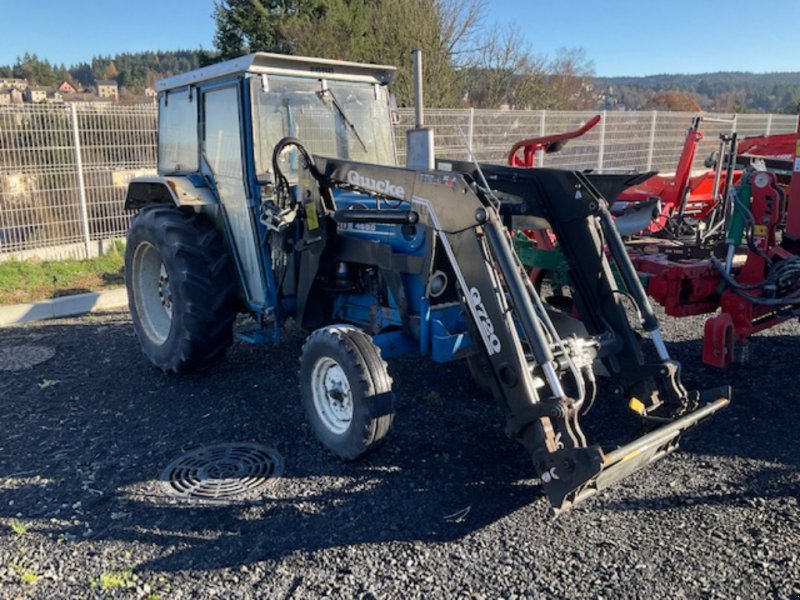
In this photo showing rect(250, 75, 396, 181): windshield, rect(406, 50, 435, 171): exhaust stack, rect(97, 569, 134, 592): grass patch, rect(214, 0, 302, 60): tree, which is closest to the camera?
rect(97, 569, 134, 592): grass patch

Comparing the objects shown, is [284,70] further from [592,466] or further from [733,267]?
[733,267]

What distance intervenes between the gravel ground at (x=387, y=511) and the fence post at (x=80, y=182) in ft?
14.5

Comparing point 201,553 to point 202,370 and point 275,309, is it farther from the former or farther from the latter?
point 202,370

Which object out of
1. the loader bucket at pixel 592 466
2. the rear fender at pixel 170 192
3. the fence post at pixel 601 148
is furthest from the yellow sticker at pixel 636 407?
the fence post at pixel 601 148

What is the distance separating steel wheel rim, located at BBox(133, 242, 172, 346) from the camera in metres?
5.84

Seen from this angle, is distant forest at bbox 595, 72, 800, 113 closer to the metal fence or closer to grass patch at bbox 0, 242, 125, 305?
the metal fence

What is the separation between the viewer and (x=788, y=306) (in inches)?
212

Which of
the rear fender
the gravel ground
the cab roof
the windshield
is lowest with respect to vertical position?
the gravel ground

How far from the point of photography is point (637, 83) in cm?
6406

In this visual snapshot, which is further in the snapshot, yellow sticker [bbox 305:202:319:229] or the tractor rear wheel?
yellow sticker [bbox 305:202:319:229]

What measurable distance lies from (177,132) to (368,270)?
2155 millimetres

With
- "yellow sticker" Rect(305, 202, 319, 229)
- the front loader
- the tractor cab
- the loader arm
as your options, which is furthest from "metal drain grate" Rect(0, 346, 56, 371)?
the loader arm

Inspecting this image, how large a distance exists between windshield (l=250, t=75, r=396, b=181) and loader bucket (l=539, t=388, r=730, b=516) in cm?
279

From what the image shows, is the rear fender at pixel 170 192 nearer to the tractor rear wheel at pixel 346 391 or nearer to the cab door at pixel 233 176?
the cab door at pixel 233 176
